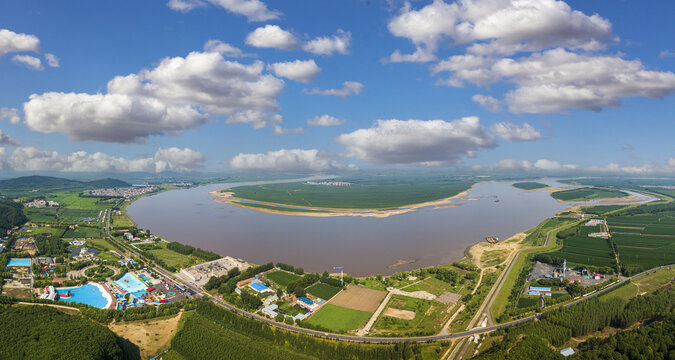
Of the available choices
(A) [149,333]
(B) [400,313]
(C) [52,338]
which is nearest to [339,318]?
(B) [400,313]

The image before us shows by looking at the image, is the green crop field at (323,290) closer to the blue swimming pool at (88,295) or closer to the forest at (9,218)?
the blue swimming pool at (88,295)

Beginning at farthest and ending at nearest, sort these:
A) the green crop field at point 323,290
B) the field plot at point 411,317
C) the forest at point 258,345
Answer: the green crop field at point 323,290 < the field plot at point 411,317 < the forest at point 258,345

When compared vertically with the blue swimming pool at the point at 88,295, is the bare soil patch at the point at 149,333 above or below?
below

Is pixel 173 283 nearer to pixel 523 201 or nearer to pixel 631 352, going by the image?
pixel 631 352

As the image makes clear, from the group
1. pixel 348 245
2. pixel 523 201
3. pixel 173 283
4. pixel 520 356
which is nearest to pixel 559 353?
pixel 520 356

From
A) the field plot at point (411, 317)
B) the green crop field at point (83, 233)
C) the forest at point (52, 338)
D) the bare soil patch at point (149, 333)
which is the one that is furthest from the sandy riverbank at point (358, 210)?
the forest at point (52, 338)

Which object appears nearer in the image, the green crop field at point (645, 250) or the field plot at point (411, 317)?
the field plot at point (411, 317)

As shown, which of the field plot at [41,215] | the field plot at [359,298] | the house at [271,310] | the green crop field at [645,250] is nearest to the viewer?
the house at [271,310]

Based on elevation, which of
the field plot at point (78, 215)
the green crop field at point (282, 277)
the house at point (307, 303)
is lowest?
the house at point (307, 303)
